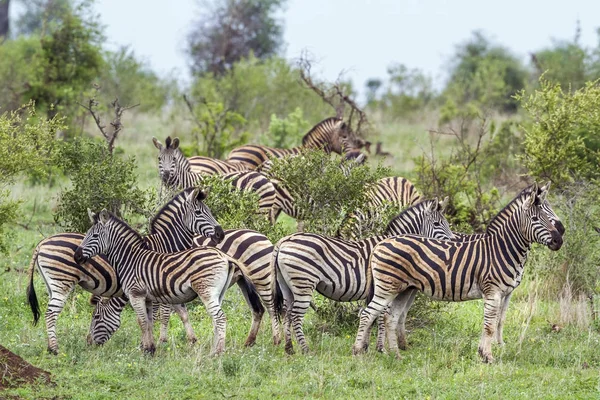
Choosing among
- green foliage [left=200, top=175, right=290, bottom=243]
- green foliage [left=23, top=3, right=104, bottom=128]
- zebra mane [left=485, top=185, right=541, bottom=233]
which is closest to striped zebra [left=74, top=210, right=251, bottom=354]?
green foliage [left=200, top=175, right=290, bottom=243]

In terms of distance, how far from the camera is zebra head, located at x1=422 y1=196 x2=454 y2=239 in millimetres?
12289

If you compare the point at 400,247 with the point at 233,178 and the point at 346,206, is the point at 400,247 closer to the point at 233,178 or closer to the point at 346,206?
the point at 346,206

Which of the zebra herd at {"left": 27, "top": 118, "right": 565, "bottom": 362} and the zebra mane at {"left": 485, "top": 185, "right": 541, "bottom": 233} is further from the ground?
the zebra mane at {"left": 485, "top": 185, "right": 541, "bottom": 233}

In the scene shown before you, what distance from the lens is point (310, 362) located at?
33.6 ft

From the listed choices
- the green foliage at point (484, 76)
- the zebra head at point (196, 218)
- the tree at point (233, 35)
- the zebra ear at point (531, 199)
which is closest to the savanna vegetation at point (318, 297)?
the zebra head at point (196, 218)

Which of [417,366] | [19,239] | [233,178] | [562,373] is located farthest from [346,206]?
[19,239]

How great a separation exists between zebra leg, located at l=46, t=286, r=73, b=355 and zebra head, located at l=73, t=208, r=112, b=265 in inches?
19.3

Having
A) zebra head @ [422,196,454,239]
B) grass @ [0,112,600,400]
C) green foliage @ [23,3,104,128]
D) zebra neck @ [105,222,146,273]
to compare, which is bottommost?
grass @ [0,112,600,400]

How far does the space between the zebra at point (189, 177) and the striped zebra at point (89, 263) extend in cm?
304

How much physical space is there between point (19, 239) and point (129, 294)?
A: 19.3 feet

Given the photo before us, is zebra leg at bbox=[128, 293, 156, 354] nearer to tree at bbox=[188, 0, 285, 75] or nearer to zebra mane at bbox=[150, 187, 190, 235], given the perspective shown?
zebra mane at bbox=[150, 187, 190, 235]

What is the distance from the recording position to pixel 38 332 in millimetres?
11500

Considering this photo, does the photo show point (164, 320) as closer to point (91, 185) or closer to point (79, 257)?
point (79, 257)

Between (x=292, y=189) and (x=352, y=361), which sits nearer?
(x=352, y=361)
